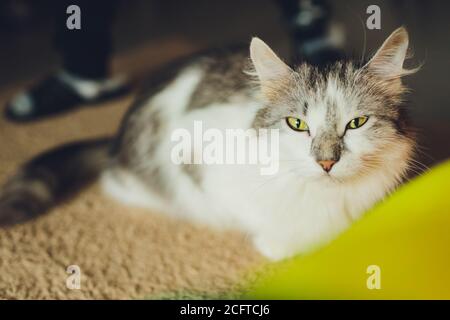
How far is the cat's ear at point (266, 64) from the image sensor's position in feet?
3.24

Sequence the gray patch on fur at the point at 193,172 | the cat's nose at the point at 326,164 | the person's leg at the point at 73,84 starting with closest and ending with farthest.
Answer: the cat's nose at the point at 326,164 → the gray patch on fur at the point at 193,172 → the person's leg at the point at 73,84

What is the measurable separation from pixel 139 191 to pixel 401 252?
2.31 feet

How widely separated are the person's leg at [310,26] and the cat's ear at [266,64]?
0.49 metres

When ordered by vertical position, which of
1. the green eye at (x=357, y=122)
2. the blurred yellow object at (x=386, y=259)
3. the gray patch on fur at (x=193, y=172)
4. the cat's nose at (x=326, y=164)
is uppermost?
the green eye at (x=357, y=122)

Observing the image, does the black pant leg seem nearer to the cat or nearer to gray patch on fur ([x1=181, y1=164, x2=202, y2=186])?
the cat

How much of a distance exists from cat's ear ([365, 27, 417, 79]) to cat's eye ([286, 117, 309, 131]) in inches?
6.8

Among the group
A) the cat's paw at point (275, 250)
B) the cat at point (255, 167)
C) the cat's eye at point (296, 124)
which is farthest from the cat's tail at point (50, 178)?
the cat's eye at point (296, 124)

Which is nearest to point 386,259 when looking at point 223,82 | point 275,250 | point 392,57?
point 275,250

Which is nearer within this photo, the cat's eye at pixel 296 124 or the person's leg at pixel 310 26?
the cat's eye at pixel 296 124

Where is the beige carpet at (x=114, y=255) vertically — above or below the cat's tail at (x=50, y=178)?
below

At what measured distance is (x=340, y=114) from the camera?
956 mm

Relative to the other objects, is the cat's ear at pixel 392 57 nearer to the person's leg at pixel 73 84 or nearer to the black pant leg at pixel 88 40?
the black pant leg at pixel 88 40

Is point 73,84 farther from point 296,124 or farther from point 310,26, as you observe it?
point 296,124
